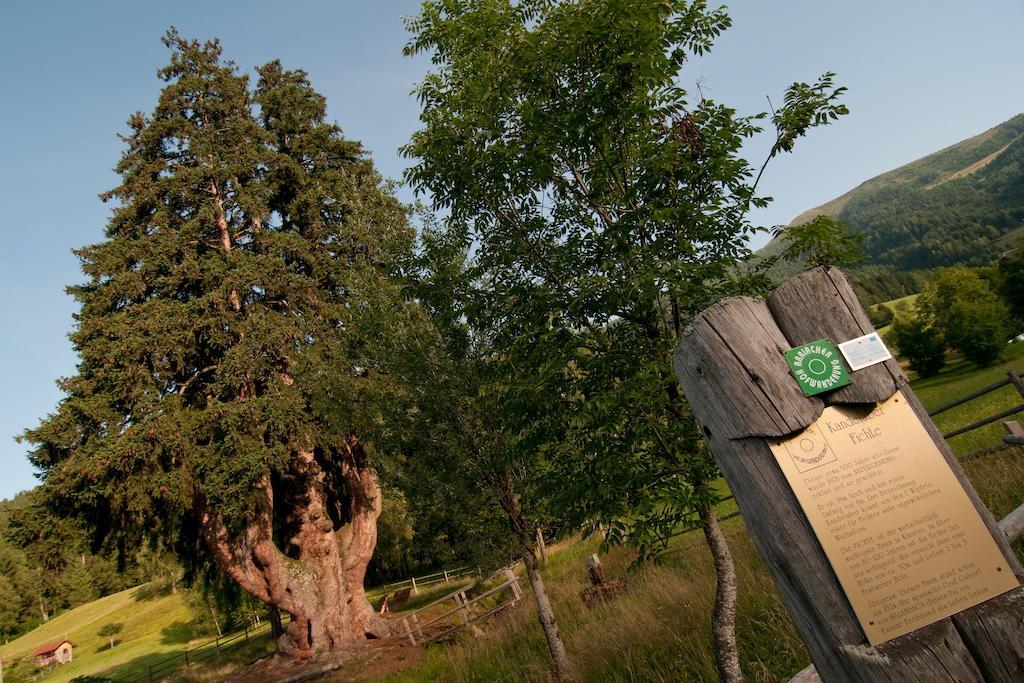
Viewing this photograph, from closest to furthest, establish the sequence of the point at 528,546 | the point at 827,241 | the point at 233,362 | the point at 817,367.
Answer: the point at 817,367 < the point at 827,241 < the point at 528,546 < the point at 233,362

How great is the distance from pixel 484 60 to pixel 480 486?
6411 millimetres

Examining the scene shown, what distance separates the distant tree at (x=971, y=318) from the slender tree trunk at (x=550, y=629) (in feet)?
186

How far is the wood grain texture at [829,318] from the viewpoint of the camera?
181 centimetres

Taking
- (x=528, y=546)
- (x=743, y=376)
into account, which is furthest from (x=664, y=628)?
(x=743, y=376)

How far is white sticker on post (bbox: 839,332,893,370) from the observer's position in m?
1.81

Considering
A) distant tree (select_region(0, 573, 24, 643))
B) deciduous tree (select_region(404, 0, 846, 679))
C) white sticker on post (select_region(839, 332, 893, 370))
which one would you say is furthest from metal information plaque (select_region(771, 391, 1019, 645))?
distant tree (select_region(0, 573, 24, 643))

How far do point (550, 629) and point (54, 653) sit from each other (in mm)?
59846

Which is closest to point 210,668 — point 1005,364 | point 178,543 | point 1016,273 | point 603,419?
point 178,543

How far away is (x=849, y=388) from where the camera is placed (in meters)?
1.81

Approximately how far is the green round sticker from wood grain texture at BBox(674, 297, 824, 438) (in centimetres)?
3

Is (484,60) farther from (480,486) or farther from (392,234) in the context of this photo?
(480,486)

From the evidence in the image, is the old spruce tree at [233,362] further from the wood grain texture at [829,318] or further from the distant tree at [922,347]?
the distant tree at [922,347]

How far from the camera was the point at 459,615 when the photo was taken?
1741 cm

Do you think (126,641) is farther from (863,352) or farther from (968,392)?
(968,392)
